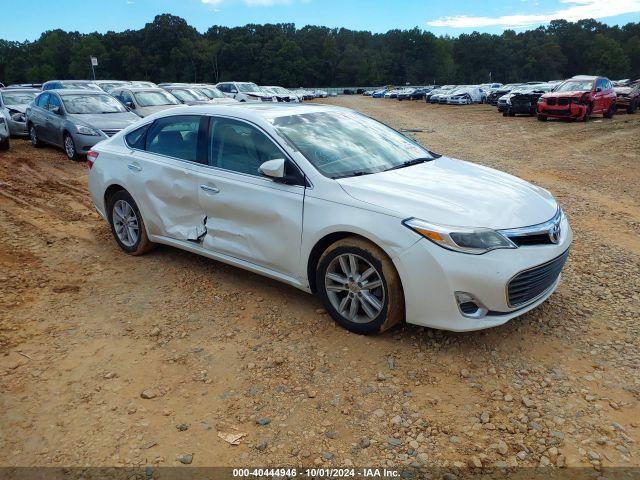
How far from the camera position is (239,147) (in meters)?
4.49

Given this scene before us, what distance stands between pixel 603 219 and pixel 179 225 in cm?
556

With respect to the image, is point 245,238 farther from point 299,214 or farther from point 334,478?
point 334,478

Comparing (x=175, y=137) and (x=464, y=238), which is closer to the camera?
(x=464, y=238)

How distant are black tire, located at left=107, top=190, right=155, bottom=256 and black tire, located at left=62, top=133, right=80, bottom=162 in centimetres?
691

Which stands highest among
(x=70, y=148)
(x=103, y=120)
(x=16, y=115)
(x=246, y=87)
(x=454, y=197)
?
(x=246, y=87)

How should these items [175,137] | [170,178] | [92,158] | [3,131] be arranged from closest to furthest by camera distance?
[170,178] → [175,137] → [92,158] → [3,131]

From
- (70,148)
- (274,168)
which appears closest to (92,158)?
(274,168)

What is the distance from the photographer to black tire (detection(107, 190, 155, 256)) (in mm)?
5449

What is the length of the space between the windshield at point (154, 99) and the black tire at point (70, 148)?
153 inches

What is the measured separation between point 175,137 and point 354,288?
2.48 metres

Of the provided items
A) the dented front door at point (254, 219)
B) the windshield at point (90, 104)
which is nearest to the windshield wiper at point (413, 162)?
the dented front door at point (254, 219)

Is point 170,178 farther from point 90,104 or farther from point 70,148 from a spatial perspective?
point 90,104

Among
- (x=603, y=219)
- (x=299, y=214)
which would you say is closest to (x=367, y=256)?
(x=299, y=214)

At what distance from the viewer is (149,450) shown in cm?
280
